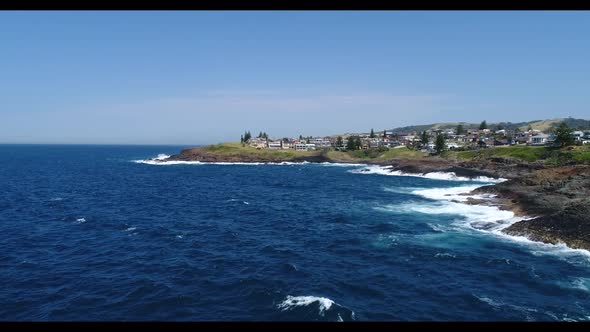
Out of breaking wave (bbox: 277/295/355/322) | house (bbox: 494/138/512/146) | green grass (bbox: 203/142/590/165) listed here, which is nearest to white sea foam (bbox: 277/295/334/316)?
breaking wave (bbox: 277/295/355/322)

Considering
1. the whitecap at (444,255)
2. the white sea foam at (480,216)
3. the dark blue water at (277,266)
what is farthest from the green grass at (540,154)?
the whitecap at (444,255)

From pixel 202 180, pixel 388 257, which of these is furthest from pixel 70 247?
pixel 202 180

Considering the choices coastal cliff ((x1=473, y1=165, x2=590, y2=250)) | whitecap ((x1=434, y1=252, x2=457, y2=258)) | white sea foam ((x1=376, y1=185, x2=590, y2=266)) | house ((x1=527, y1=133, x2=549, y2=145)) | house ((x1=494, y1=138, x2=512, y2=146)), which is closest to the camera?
white sea foam ((x1=376, y1=185, x2=590, y2=266))

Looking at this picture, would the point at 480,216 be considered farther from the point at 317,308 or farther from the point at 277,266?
the point at 317,308

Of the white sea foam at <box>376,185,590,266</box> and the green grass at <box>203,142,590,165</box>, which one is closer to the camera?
the white sea foam at <box>376,185,590,266</box>

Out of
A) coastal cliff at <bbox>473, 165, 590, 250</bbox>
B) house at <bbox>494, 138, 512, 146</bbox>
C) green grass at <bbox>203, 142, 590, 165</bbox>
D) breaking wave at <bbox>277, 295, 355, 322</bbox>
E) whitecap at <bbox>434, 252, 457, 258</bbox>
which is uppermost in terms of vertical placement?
house at <bbox>494, 138, 512, 146</bbox>

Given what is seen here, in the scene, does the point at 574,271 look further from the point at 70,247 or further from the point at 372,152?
the point at 372,152

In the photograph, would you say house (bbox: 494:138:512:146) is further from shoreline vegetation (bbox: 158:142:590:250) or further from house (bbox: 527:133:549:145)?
shoreline vegetation (bbox: 158:142:590:250)
